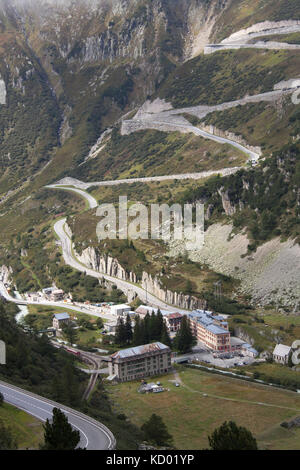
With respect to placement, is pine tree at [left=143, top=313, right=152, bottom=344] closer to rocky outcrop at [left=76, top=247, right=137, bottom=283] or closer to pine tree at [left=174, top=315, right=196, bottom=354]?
pine tree at [left=174, top=315, right=196, bottom=354]

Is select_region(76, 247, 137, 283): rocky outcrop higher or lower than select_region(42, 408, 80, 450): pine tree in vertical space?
lower

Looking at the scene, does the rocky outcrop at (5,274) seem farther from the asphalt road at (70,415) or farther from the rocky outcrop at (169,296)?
the asphalt road at (70,415)

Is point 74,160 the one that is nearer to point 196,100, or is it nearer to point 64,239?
point 196,100

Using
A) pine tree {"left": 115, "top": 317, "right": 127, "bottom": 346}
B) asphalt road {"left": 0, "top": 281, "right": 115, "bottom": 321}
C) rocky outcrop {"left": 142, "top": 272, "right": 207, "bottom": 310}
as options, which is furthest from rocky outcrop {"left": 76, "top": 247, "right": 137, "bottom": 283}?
pine tree {"left": 115, "top": 317, "right": 127, "bottom": 346}

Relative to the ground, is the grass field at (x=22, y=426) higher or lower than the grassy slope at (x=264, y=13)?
lower

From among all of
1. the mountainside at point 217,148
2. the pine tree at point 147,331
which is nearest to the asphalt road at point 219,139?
Result: the mountainside at point 217,148

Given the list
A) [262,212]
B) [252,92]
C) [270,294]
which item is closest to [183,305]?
[270,294]
